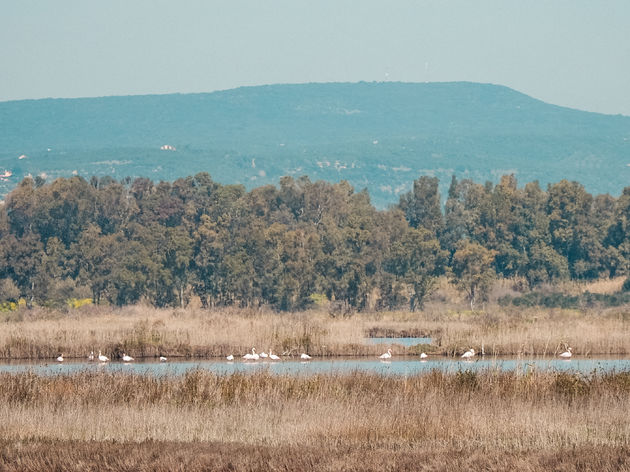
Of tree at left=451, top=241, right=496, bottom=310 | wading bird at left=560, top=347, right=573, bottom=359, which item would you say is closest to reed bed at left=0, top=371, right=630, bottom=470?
wading bird at left=560, top=347, right=573, bottom=359

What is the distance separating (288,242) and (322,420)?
64123 mm

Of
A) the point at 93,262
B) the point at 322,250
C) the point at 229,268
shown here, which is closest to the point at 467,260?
the point at 322,250

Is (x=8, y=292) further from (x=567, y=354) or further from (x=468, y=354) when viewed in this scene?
(x=567, y=354)

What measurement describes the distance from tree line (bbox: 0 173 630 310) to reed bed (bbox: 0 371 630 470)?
55503mm

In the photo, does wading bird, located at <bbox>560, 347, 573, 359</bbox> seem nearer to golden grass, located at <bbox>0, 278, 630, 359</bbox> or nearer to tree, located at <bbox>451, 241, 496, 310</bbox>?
golden grass, located at <bbox>0, 278, 630, 359</bbox>

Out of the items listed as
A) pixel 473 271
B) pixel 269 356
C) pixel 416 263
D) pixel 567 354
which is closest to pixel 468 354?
pixel 567 354

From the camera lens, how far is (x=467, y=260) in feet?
285

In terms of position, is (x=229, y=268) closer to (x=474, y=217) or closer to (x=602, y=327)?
(x=474, y=217)

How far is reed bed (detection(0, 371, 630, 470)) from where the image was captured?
17156 mm

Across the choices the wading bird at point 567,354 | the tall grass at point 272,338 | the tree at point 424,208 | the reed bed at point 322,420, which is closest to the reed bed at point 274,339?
the tall grass at point 272,338

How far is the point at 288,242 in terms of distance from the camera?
84.8 meters

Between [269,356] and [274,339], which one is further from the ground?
[269,356]

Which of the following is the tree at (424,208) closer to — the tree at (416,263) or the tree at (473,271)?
the tree at (473,271)

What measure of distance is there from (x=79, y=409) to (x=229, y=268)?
196 ft
